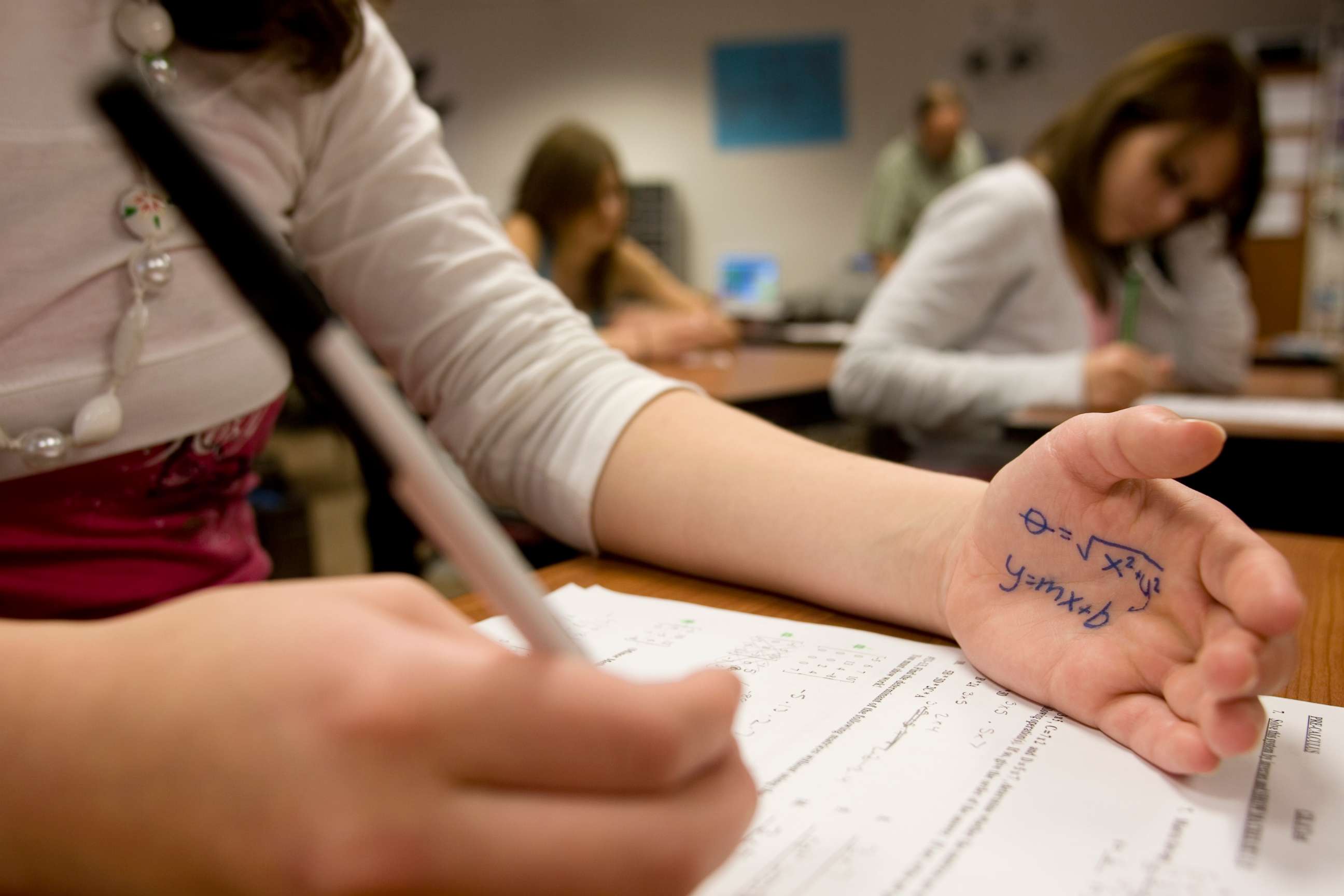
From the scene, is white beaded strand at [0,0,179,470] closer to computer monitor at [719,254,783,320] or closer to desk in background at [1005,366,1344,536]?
desk in background at [1005,366,1344,536]

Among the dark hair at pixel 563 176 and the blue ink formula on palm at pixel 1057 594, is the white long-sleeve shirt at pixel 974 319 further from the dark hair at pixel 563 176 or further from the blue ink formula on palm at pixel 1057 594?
the dark hair at pixel 563 176

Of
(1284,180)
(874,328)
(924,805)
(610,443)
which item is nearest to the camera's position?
(924,805)

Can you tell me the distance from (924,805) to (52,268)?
1.41ft

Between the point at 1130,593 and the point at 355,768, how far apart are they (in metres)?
0.28

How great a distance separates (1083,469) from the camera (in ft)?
1.10

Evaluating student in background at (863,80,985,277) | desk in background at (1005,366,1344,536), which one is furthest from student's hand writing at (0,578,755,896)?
student in background at (863,80,985,277)

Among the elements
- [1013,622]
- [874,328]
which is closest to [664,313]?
[874,328]

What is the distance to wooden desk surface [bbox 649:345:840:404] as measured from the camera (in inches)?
52.7

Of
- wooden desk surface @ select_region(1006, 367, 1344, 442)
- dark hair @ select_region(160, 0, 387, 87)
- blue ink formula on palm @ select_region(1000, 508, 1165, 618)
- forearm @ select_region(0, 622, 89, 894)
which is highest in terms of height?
dark hair @ select_region(160, 0, 387, 87)

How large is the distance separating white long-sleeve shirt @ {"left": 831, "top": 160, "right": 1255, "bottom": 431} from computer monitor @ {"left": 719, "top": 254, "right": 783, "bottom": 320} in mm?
3722

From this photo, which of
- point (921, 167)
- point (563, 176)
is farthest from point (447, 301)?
point (921, 167)

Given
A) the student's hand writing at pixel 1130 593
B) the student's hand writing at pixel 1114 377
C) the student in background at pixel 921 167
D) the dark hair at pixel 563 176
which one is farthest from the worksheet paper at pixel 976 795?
the student in background at pixel 921 167

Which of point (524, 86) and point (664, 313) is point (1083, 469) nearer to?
Result: point (664, 313)

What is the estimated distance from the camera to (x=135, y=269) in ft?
1.44
